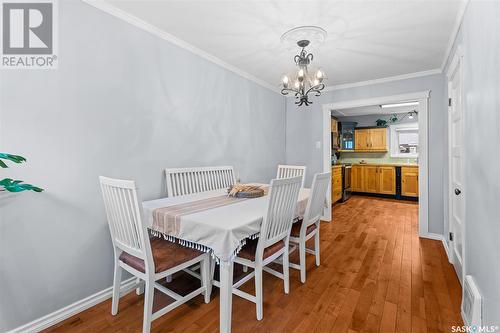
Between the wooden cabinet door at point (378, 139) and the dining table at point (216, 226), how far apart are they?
5.47 meters

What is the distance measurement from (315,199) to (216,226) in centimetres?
111

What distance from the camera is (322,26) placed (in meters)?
2.21

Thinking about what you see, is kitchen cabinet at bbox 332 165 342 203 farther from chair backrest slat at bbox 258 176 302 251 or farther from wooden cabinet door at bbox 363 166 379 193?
chair backrest slat at bbox 258 176 302 251

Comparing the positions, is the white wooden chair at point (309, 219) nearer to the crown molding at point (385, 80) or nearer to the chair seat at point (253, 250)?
the chair seat at point (253, 250)

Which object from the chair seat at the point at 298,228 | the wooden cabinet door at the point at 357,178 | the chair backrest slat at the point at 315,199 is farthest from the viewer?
the wooden cabinet door at the point at 357,178

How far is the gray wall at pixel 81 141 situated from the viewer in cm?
153

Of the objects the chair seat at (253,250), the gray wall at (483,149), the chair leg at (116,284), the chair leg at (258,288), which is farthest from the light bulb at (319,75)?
the chair leg at (116,284)

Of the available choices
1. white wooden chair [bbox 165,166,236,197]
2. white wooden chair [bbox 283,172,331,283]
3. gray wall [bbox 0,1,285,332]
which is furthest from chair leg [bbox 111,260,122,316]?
white wooden chair [bbox 283,172,331,283]

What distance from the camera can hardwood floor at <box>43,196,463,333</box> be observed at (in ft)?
5.36

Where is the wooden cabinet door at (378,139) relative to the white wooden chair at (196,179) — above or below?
above

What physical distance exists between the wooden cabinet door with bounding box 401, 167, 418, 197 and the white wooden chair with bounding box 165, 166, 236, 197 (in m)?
4.94

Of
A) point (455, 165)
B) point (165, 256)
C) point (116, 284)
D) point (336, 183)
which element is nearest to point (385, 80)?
point (455, 165)

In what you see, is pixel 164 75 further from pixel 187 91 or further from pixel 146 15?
pixel 146 15

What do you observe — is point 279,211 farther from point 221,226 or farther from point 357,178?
point 357,178
